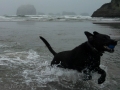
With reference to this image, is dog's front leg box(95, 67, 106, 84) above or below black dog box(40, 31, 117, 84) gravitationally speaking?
below

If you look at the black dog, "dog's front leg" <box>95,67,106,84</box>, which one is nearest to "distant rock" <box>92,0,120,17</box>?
the black dog

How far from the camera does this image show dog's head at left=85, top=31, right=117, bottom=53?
4125 millimetres

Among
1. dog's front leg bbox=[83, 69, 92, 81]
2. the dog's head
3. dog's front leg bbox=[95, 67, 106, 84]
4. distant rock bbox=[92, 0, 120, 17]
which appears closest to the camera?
the dog's head

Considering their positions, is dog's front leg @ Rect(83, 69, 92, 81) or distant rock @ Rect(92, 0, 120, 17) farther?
distant rock @ Rect(92, 0, 120, 17)

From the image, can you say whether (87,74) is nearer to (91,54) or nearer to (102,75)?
(102,75)

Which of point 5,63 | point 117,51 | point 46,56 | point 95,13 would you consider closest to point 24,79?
point 5,63

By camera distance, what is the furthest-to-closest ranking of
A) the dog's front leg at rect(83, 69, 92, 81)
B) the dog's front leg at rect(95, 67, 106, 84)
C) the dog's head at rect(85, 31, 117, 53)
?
the dog's front leg at rect(83, 69, 92, 81), the dog's front leg at rect(95, 67, 106, 84), the dog's head at rect(85, 31, 117, 53)

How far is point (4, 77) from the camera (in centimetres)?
495

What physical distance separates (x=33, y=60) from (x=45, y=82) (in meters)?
2.21

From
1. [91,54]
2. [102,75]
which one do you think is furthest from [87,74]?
[91,54]

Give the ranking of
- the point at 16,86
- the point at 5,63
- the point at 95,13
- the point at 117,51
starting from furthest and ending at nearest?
the point at 95,13
the point at 117,51
the point at 5,63
the point at 16,86

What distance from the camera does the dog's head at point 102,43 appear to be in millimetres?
4125

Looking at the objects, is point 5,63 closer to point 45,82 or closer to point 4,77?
point 4,77

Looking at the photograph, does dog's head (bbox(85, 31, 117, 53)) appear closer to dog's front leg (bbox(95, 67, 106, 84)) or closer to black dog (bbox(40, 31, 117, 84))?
black dog (bbox(40, 31, 117, 84))
